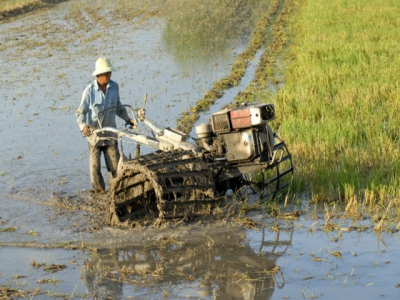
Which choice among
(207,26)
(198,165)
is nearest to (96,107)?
(198,165)

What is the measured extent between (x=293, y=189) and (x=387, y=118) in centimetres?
244

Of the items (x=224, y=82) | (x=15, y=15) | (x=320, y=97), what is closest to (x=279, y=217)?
(x=320, y=97)

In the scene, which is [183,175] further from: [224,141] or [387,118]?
[387,118]

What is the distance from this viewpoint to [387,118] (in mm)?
8570

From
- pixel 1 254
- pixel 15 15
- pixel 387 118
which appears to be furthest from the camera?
pixel 15 15

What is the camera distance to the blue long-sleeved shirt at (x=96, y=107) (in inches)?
273

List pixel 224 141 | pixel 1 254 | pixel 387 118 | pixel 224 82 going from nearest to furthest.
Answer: pixel 1 254 < pixel 224 141 < pixel 387 118 < pixel 224 82

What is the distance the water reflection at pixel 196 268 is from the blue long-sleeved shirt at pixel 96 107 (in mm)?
1860

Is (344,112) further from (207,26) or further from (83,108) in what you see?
(207,26)

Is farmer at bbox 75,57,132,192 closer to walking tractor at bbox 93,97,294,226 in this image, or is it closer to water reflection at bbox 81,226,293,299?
walking tractor at bbox 93,97,294,226

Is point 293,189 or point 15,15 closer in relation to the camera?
point 293,189

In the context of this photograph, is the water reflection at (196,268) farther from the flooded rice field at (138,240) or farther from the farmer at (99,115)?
the farmer at (99,115)

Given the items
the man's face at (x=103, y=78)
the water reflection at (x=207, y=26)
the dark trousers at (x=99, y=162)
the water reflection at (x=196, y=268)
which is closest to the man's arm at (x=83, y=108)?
the man's face at (x=103, y=78)

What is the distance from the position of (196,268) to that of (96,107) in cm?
255
